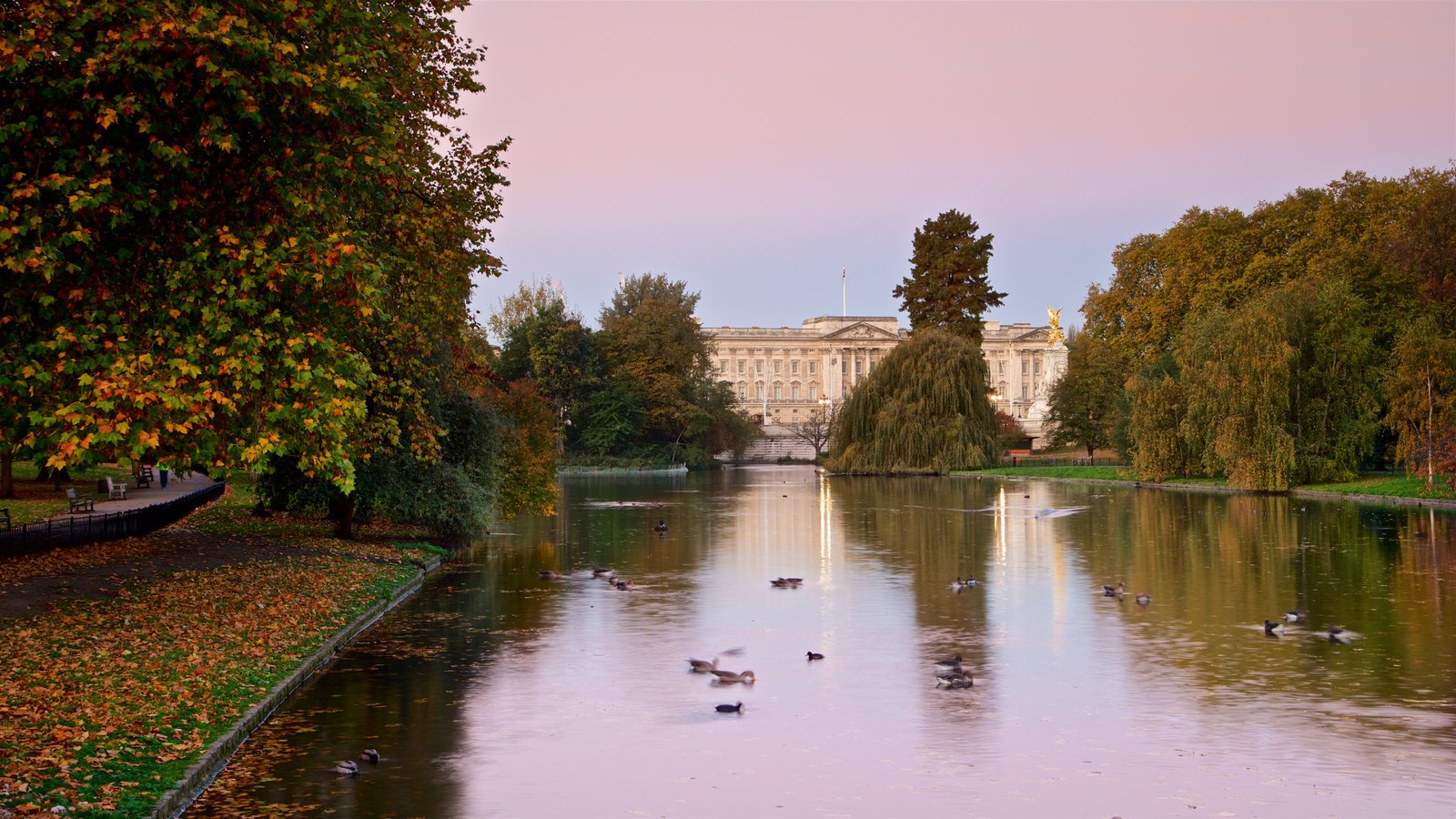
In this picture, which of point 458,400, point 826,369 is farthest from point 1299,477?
point 826,369

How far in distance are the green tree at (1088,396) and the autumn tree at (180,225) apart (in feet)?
204

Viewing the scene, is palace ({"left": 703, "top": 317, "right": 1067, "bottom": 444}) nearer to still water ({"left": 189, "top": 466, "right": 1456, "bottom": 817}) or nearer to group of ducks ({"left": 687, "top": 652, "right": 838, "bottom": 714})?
still water ({"left": 189, "top": 466, "right": 1456, "bottom": 817})

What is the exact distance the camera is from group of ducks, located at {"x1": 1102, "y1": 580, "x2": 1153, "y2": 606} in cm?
1970

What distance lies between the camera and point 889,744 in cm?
1109

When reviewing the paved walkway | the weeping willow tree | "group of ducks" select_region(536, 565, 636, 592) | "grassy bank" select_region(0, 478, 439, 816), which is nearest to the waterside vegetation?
the weeping willow tree

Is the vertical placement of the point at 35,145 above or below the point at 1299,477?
above

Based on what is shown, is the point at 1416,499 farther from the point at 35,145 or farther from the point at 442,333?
the point at 35,145

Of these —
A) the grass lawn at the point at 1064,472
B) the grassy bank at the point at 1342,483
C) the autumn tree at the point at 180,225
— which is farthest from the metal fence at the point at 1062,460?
the autumn tree at the point at 180,225

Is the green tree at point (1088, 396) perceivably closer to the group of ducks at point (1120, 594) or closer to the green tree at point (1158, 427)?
the green tree at point (1158, 427)

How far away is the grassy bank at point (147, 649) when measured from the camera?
364 inches

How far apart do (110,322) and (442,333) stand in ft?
36.0

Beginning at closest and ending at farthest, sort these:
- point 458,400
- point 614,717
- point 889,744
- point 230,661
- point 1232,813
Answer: point 1232,813
point 889,744
point 614,717
point 230,661
point 458,400

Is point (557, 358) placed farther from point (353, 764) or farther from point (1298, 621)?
point (353, 764)

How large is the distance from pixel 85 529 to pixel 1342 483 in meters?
42.8
